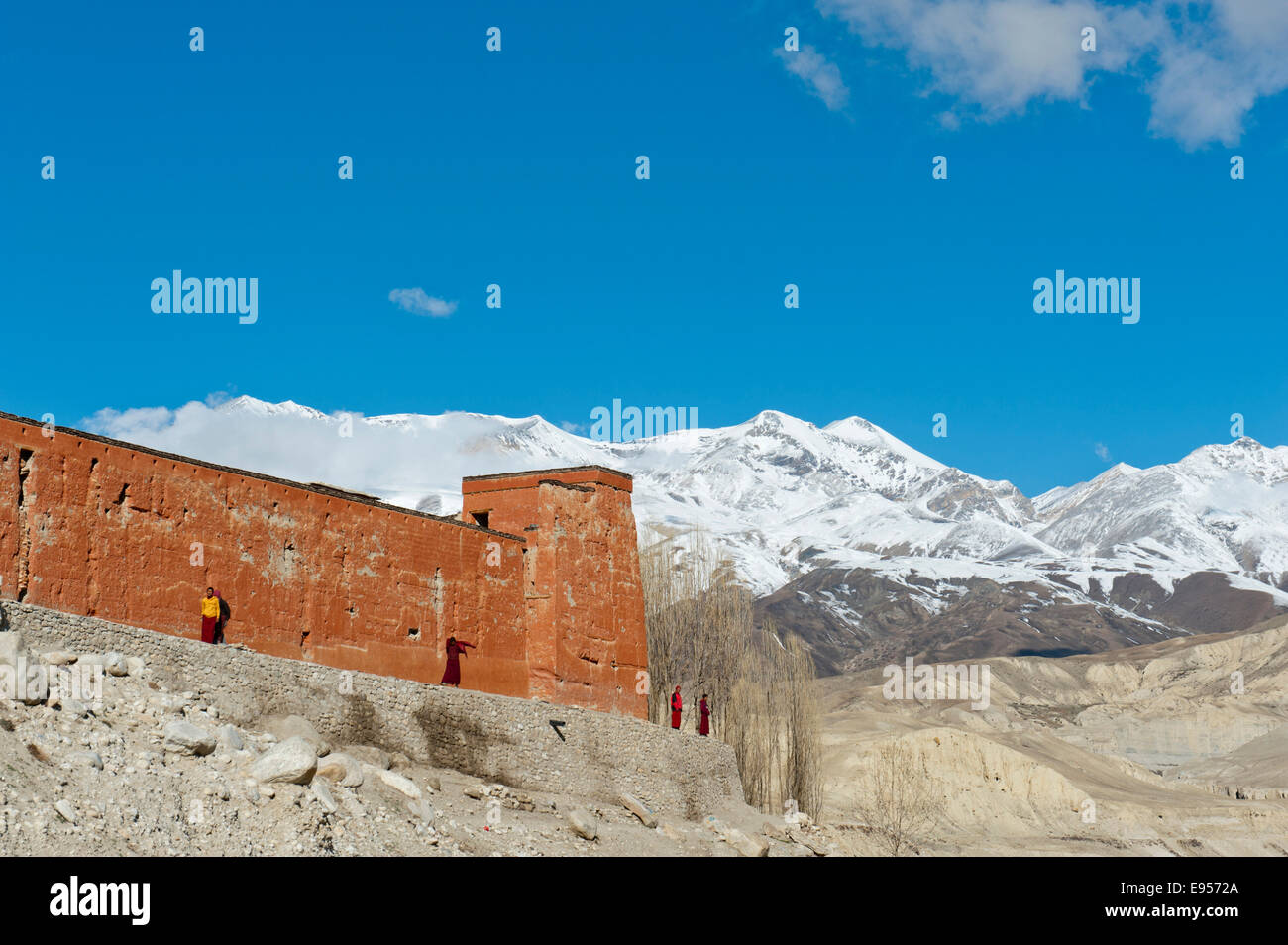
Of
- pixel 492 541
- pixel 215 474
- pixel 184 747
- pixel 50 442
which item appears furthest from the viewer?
pixel 492 541

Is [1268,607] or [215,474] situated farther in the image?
[1268,607]

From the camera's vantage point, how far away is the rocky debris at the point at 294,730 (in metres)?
19.1

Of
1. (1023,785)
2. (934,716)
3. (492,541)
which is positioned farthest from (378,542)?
(934,716)

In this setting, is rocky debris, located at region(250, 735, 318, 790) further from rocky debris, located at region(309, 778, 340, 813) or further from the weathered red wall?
the weathered red wall

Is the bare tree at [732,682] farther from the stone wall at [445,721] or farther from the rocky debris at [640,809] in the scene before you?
the rocky debris at [640,809]

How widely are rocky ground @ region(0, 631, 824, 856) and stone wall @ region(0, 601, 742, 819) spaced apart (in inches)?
13.7

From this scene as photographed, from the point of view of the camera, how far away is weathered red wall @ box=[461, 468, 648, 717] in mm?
27531

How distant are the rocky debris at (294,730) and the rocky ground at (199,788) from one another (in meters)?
0.03

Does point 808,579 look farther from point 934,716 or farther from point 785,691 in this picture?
point 785,691

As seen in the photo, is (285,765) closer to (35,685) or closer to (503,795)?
(35,685)

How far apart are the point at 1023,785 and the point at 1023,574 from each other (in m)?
127

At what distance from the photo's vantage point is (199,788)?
637 inches

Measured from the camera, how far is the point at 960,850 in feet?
147

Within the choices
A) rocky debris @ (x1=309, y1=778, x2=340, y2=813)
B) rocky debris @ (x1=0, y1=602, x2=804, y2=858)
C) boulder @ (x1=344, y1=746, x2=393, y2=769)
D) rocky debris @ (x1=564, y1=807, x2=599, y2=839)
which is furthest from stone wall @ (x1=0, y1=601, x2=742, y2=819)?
rocky debris @ (x1=309, y1=778, x2=340, y2=813)
